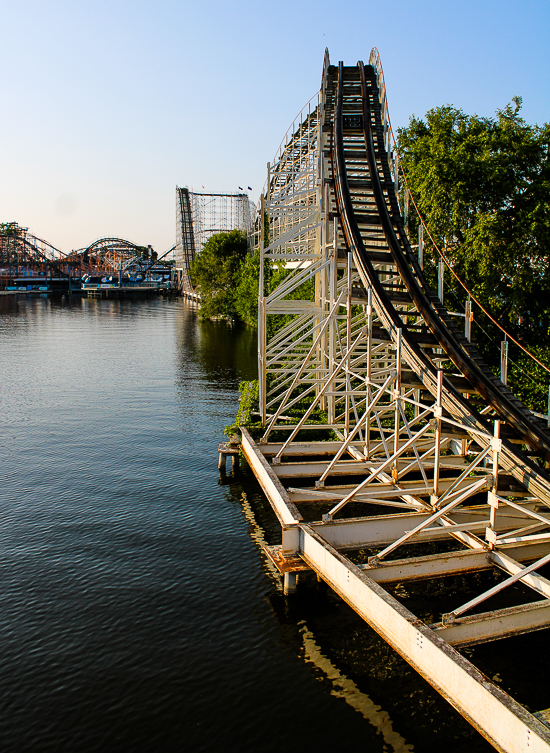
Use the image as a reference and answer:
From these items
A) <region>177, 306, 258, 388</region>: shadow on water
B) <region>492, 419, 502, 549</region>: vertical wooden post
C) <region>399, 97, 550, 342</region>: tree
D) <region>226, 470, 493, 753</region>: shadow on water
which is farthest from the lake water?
<region>177, 306, 258, 388</region>: shadow on water

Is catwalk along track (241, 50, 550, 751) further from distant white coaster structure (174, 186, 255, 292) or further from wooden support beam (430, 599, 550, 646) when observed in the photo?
distant white coaster structure (174, 186, 255, 292)

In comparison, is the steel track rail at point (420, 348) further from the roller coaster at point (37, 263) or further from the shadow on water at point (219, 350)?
the roller coaster at point (37, 263)

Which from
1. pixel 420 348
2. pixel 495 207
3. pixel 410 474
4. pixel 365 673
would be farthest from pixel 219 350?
pixel 365 673

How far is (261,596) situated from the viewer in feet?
46.9

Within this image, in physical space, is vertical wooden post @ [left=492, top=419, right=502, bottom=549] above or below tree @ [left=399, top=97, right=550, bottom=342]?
below

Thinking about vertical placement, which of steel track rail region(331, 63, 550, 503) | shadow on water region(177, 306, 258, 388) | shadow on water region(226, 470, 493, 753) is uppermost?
steel track rail region(331, 63, 550, 503)

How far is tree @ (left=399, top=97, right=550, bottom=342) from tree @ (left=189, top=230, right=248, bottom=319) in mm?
54186

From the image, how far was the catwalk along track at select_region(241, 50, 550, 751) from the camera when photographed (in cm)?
1064

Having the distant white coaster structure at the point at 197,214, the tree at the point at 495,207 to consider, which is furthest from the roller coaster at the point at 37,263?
the tree at the point at 495,207

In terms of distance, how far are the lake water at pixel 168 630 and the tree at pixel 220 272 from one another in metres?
59.5

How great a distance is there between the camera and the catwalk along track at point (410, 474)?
34.9ft

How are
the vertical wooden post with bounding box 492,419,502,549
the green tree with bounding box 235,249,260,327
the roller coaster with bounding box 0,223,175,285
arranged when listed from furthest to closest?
the roller coaster with bounding box 0,223,175,285 → the green tree with bounding box 235,249,260,327 → the vertical wooden post with bounding box 492,419,502,549

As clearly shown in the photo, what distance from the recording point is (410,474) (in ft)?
72.0

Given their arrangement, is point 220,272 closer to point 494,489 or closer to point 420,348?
Result: point 420,348
